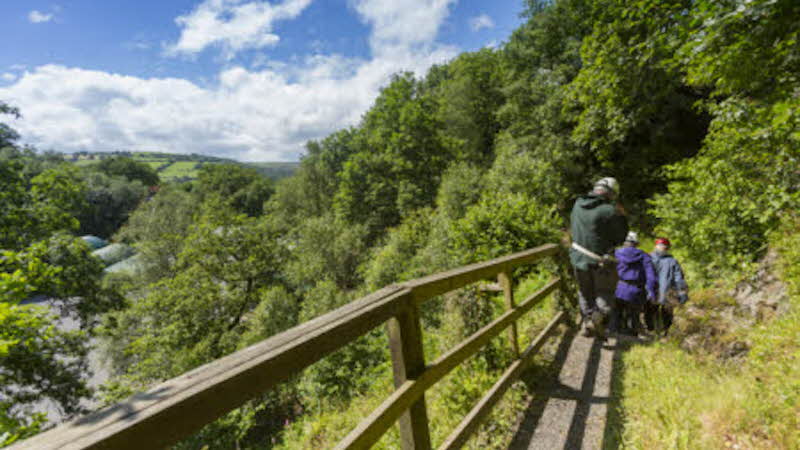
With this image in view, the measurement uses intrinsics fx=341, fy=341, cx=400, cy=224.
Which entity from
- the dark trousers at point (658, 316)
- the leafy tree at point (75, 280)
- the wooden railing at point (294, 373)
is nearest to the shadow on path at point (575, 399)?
the wooden railing at point (294, 373)

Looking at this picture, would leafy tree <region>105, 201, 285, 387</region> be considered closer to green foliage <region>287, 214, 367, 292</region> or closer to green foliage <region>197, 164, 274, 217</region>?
green foliage <region>287, 214, 367, 292</region>

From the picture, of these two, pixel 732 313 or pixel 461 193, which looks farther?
pixel 461 193

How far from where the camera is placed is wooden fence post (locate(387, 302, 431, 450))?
1731mm

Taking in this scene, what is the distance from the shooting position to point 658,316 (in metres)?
5.57

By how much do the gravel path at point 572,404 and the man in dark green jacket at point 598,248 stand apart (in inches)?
17.3

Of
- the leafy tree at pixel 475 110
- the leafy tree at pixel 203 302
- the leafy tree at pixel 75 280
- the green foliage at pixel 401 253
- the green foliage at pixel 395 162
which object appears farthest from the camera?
the leafy tree at pixel 475 110

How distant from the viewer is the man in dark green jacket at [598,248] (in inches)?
159

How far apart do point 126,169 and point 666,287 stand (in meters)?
106

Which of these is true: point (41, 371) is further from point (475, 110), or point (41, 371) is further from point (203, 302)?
point (475, 110)

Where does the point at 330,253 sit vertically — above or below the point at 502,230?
below

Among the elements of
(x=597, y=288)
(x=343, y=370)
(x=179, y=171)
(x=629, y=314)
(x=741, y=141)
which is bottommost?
(x=343, y=370)

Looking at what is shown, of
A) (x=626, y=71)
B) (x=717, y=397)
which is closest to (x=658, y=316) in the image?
(x=717, y=397)

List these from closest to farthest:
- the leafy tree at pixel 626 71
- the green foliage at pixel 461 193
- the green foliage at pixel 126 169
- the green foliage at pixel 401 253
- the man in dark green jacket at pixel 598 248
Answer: the man in dark green jacket at pixel 598 248 < the leafy tree at pixel 626 71 < the green foliage at pixel 461 193 < the green foliage at pixel 401 253 < the green foliage at pixel 126 169

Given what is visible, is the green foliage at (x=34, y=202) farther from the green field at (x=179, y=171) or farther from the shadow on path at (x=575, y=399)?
the green field at (x=179, y=171)
